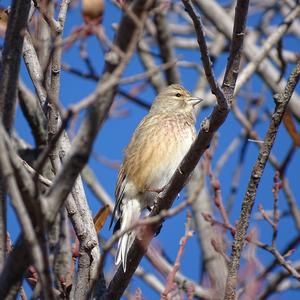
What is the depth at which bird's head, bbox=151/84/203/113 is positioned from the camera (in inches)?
258

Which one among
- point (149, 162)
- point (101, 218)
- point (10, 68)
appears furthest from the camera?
point (149, 162)

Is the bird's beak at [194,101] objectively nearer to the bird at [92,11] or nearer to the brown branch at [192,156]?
the brown branch at [192,156]

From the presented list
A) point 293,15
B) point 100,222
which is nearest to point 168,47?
point 293,15

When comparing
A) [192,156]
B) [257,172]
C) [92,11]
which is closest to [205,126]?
[192,156]

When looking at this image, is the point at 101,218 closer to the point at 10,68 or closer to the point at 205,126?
the point at 205,126

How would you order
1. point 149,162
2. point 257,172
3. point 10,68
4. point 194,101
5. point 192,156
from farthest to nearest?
point 194,101
point 149,162
point 257,172
point 192,156
point 10,68

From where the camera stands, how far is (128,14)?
7.16 feet

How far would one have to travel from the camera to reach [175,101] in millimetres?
6684

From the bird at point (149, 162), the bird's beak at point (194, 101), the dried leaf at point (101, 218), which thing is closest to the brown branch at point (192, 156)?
the dried leaf at point (101, 218)

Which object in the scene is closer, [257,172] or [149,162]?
[257,172]

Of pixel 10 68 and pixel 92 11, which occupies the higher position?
pixel 92 11

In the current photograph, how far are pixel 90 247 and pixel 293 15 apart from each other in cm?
362

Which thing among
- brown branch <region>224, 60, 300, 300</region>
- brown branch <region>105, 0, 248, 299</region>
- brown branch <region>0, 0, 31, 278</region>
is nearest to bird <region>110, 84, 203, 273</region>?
brown branch <region>105, 0, 248, 299</region>

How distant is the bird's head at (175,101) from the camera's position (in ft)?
21.5
